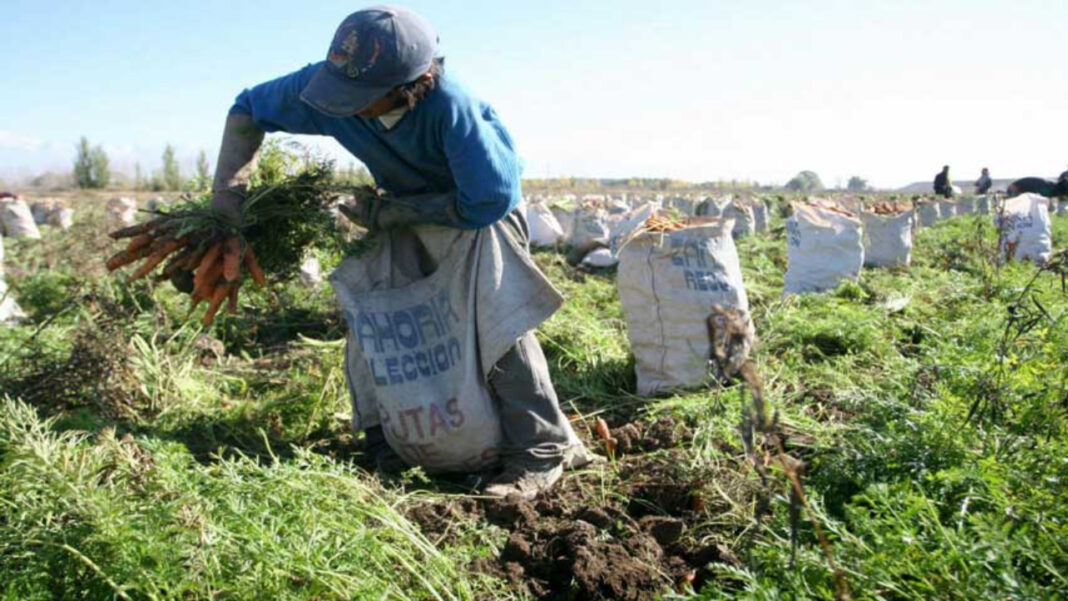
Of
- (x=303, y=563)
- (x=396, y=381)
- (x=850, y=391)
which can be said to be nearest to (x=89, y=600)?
(x=303, y=563)

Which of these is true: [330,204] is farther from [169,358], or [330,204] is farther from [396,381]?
[169,358]

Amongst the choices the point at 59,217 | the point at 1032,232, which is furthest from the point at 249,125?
Result: the point at 59,217

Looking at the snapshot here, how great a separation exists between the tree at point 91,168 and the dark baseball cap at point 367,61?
33.0m

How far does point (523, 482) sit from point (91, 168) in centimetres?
3385

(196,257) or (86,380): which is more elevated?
(196,257)

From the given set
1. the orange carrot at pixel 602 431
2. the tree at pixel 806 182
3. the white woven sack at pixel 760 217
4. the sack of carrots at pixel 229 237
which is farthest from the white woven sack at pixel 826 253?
the tree at pixel 806 182

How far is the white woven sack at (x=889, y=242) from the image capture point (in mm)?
7793

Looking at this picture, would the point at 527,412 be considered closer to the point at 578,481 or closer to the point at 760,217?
the point at 578,481

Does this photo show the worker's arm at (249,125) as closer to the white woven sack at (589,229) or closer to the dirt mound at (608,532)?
the dirt mound at (608,532)

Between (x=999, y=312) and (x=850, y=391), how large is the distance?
125cm

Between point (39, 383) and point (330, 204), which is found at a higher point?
point (330, 204)

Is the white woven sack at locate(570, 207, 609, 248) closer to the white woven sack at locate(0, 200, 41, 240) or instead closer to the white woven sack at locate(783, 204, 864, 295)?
the white woven sack at locate(783, 204, 864, 295)

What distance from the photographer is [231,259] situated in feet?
9.41

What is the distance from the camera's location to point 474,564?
7.23 feet
